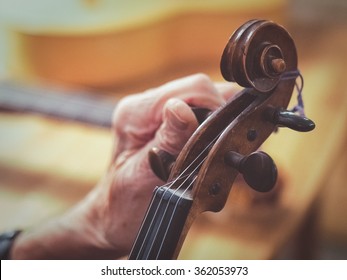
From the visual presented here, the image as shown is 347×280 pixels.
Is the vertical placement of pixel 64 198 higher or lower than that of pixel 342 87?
lower

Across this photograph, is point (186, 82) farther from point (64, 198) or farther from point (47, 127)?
point (47, 127)

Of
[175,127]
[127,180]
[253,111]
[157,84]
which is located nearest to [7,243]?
[127,180]

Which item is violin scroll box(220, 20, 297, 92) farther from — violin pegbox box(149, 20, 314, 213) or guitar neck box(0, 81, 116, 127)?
guitar neck box(0, 81, 116, 127)

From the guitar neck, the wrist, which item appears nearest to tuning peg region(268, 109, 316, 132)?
the wrist

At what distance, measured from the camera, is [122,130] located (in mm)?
926

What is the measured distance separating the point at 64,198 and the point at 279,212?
474mm

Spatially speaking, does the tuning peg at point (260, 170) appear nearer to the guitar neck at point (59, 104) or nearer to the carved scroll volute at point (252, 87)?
the carved scroll volute at point (252, 87)

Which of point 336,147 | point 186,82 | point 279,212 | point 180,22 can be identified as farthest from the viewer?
point 180,22

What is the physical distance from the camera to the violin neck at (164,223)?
2.15 feet

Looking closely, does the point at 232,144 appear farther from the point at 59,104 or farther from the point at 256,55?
the point at 59,104

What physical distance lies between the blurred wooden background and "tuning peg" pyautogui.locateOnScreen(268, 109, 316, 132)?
55 cm

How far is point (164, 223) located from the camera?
2.18 feet

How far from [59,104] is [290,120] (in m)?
0.97
